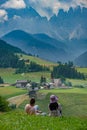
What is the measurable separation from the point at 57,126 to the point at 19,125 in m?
2.06

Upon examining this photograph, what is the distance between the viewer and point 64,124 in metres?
23.9

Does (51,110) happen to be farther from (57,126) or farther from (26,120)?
(57,126)

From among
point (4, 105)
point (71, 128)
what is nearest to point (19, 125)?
point (71, 128)

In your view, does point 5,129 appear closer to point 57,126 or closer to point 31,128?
point 31,128

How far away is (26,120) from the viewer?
81.4 feet

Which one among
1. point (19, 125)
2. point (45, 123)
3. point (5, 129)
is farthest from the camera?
point (45, 123)

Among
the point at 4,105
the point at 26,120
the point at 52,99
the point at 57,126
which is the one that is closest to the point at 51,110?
the point at 52,99

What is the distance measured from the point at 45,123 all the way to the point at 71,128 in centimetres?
210

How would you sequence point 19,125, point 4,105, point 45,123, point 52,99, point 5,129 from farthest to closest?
1. point 4,105
2. point 52,99
3. point 45,123
4. point 19,125
5. point 5,129

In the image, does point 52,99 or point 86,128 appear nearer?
point 86,128

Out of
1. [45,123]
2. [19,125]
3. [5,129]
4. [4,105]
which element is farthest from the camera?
[4,105]

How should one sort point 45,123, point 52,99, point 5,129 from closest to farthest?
point 5,129
point 45,123
point 52,99

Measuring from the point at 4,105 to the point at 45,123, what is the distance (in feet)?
120

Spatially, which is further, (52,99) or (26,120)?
(52,99)
